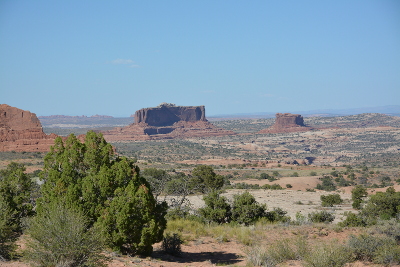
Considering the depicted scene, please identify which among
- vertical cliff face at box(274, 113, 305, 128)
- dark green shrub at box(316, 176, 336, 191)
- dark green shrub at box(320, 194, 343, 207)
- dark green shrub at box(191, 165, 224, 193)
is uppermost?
vertical cliff face at box(274, 113, 305, 128)

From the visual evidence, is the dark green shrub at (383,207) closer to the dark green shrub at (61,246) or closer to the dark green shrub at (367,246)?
the dark green shrub at (367,246)

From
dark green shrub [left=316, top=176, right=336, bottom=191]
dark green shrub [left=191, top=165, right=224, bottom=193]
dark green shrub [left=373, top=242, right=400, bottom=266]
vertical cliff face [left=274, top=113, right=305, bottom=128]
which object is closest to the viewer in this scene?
dark green shrub [left=373, top=242, right=400, bottom=266]

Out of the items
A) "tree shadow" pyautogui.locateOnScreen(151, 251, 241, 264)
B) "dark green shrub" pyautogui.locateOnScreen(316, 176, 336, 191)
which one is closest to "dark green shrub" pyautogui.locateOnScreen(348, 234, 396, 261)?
"tree shadow" pyautogui.locateOnScreen(151, 251, 241, 264)

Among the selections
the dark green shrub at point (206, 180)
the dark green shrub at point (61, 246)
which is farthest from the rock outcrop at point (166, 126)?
the dark green shrub at point (61, 246)

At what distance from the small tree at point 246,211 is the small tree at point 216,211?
424 millimetres

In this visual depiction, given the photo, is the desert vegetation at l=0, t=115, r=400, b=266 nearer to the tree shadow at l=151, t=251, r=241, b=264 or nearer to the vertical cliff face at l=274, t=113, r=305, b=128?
the tree shadow at l=151, t=251, r=241, b=264

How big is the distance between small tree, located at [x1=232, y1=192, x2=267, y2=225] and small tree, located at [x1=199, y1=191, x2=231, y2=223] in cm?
42

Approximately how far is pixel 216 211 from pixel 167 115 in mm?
131872

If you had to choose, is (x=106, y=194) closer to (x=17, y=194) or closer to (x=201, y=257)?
(x=201, y=257)

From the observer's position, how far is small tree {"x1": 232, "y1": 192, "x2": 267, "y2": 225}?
18.8 meters

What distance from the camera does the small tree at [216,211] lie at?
738 inches

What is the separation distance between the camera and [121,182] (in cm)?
1115

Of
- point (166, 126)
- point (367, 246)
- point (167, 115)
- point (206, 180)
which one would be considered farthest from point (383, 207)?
point (167, 115)

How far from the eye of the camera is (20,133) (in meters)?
67.1
